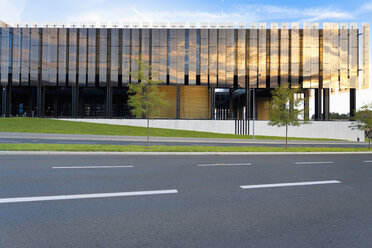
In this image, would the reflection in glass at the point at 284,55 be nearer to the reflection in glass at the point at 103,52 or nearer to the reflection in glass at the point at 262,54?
the reflection in glass at the point at 262,54

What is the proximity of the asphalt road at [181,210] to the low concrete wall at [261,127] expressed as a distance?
28821mm

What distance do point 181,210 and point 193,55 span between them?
36359 mm

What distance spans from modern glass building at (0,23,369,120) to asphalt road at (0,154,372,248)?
108 ft

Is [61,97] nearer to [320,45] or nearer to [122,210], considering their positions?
[320,45]

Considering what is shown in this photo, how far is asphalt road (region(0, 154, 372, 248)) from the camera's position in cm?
318

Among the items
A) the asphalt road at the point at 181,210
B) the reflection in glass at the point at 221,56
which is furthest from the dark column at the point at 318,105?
the asphalt road at the point at 181,210

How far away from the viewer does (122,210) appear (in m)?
4.16

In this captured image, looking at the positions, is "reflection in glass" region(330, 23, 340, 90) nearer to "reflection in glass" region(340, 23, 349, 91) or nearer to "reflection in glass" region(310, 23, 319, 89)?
"reflection in glass" region(340, 23, 349, 91)

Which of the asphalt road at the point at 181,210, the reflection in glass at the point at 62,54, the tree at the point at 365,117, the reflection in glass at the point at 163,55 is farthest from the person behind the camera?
the reflection in glass at the point at 62,54

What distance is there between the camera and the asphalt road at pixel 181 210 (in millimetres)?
3178

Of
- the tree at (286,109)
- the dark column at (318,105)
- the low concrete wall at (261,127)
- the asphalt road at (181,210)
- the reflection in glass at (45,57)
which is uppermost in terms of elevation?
the reflection in glass at (45,57)

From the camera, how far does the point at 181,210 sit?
13.9ft

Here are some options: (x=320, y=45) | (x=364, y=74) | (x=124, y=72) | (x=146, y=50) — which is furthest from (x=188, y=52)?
(x=364, y=74)

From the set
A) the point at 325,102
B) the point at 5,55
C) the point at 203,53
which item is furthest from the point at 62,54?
the point at 325,102
